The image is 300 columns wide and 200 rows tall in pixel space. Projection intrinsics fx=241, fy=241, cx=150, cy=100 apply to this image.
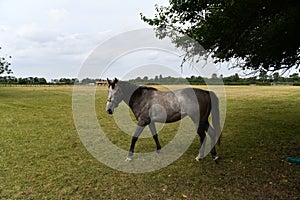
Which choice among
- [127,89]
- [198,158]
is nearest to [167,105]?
[127,89]

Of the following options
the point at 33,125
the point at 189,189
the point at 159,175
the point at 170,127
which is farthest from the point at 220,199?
the point at 33,125

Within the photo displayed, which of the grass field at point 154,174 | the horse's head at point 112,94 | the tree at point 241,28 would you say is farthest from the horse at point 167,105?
the tree at point 241,28

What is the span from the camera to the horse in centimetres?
541

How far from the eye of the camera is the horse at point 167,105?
17.7 feet

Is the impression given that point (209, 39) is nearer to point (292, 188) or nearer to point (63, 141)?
point (292, 188)

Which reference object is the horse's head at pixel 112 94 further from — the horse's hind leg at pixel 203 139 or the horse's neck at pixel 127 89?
the horse's hind leg at pixel 203 139

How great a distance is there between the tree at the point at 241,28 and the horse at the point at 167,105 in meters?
1.65

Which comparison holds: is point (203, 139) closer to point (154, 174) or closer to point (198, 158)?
point (198, 158)

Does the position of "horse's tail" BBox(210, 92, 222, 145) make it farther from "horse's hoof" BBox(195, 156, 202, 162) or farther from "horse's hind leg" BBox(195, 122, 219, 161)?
"horse's hoof" BBox(195, 156, 202, 162)

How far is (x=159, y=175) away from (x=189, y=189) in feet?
2.57

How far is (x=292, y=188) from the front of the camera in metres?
4.09

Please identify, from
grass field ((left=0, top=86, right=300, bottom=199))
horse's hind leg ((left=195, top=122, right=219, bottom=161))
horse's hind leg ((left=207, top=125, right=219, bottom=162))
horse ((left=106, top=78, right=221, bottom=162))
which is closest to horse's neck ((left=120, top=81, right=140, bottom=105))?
horse ((left=106, top=78, right=221, bottom=162))

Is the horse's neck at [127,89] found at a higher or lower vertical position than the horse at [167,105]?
higher

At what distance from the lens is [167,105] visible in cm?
561
